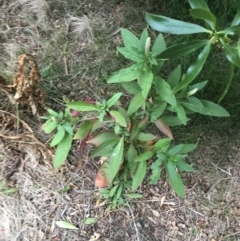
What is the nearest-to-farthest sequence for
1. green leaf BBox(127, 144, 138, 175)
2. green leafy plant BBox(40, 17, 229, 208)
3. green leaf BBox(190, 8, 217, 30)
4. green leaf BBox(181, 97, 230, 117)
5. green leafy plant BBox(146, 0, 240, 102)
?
green leaf BBox(190, 8, 217, 30), green leafy plant BBox(146, 0, 240, 102), green leafy plant BBox(40, 17, 229, 208), green leaf BBox(181, 97, 230, 117), green leaf BBox(127, 144, 138, 175)

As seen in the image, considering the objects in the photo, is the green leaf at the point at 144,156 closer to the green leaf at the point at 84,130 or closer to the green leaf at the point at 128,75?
the green leaf at the point at 84,130

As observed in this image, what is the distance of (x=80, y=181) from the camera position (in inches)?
79.6

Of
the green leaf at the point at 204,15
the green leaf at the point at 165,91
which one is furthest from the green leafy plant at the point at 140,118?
the green leaf at the point at 204,15

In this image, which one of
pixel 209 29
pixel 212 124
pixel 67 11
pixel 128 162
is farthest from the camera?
pixel 67 11

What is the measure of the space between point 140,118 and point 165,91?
279 millimetres

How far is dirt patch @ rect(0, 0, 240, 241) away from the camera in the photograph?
197 cm

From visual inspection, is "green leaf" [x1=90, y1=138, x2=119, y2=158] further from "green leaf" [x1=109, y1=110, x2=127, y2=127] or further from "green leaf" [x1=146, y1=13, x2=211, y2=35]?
"green leaf" [x1=146, y1=13, x2=211, y2=35]

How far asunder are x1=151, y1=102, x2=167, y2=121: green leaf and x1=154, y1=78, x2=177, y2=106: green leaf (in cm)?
12

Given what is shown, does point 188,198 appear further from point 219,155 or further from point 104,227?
point 104,227

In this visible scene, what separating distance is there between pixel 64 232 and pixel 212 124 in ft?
2.63

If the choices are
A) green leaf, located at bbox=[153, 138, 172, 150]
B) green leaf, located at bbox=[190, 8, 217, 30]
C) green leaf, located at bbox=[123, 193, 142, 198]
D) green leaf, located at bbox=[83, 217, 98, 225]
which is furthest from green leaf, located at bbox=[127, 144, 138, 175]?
green leaf, located at bbox=[190, 8, 217, 30]

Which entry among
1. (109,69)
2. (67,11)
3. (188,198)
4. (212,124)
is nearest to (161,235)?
(188,198)

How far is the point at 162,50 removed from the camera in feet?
5.54

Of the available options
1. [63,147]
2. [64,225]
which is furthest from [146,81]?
[64,225]
